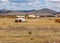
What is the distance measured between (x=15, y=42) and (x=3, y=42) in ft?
3.71

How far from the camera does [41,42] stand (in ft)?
70.2

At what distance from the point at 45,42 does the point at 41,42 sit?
39cm

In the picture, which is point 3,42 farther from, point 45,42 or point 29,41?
point 45,42

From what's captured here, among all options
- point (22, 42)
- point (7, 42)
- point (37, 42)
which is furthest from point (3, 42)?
point (37, 42)

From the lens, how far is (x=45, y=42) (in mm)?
21297

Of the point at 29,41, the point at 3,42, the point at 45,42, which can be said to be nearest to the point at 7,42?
the point at 3,42

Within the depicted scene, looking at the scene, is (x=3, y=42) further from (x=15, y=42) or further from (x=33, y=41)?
(x=33, y=41)

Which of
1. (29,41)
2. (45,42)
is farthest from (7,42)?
(45,42)

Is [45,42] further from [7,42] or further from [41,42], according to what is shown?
[7,42]

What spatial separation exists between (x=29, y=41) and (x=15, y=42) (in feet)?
4.84

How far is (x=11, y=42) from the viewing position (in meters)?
21.1

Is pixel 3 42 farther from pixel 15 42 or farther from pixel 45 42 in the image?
pixel 45 42

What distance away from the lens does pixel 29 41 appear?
2186 cm

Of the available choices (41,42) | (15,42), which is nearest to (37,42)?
(41,42)
